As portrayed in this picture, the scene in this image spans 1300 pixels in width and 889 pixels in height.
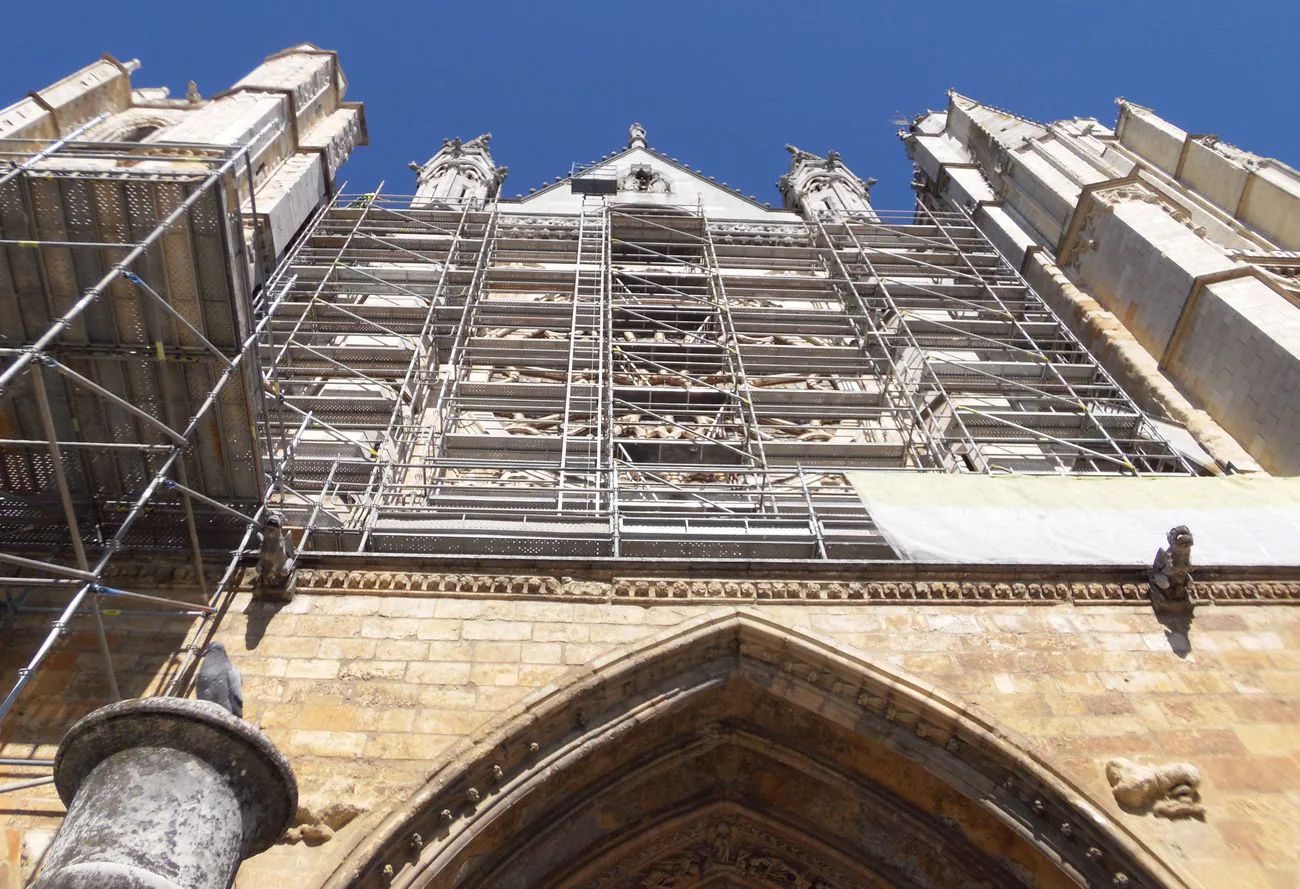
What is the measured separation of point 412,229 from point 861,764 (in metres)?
12.2

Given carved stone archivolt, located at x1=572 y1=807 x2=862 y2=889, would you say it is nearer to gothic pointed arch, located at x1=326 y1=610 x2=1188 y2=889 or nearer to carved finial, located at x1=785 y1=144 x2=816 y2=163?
gothic pointed arch, located at x1=326 y1=610 x2=1188 y2=889

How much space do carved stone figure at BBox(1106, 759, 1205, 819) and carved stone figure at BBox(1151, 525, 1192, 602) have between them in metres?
1.49

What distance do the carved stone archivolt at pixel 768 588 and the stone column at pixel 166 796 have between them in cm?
248

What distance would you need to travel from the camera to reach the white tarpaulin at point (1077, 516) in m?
7.81

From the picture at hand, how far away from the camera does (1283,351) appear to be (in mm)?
10336

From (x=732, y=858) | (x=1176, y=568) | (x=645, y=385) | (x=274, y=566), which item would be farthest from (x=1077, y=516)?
(x=274, y=566)

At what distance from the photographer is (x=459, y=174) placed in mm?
20531

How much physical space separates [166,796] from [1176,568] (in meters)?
6.39

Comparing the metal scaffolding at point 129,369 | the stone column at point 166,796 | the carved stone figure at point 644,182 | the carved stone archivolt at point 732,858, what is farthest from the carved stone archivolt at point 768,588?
the carved stone figure at point 644,182

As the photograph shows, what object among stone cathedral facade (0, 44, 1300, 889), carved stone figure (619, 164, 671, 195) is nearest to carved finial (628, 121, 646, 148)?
carved stone figure (619, 164, 671, 195)

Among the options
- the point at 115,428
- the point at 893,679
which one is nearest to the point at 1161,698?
the point at 893,679

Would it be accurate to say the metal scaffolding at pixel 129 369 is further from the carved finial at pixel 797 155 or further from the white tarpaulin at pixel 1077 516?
the carved finial at pixel 797 155

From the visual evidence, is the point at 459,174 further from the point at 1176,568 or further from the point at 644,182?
the point at 1176,568

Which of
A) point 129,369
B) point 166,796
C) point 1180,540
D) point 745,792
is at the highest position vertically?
point 1180,540
